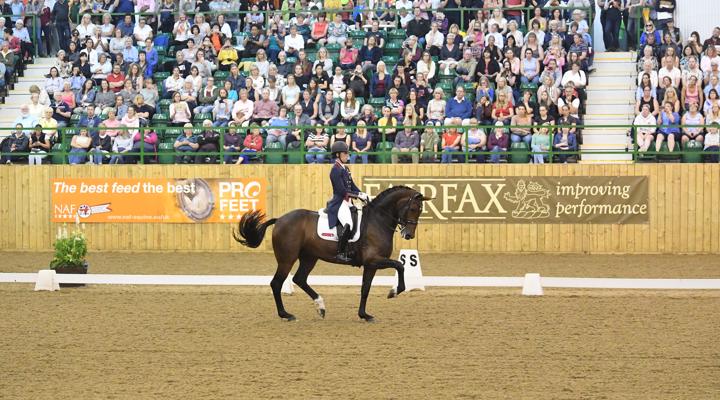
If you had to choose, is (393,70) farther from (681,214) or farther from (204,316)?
(204,316)

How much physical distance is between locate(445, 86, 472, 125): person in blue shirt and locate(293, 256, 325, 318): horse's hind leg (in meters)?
9.70

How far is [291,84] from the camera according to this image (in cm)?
2295

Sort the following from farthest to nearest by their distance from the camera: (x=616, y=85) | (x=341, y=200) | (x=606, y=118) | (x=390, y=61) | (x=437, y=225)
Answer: (x=390, y=61) < (x=616, y=85) < (x=606, y=118) < (x=437, y=225) < (x=341, y=200)

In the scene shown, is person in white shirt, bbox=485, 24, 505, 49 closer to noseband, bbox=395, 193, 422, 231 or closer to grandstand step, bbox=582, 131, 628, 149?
grandstand step, bbox=582, 131, 628, 149

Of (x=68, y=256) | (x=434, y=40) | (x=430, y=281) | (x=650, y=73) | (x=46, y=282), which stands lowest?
(x=46, y=282)

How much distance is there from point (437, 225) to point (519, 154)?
6.89ft

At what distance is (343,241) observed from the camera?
1212cm

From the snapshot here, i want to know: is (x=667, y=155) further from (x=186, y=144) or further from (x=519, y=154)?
(x=186, y=144)

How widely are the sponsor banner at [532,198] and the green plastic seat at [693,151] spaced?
905mm

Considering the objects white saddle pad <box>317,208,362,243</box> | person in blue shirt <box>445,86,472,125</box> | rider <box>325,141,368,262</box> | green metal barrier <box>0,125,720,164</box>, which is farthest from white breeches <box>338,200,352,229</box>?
person in blue shirt <box>445,86,472,125</box>

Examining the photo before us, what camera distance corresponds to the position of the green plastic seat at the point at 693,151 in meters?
20.2

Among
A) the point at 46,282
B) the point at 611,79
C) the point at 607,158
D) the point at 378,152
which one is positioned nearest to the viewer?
the point at 46,282

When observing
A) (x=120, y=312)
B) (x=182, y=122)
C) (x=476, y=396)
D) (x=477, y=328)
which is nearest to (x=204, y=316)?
(x=120, y=312)

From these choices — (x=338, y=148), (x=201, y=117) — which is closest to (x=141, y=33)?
(x=201, y=117)
